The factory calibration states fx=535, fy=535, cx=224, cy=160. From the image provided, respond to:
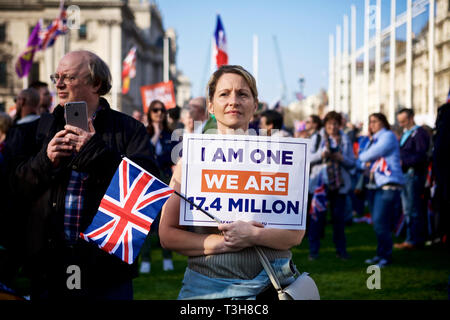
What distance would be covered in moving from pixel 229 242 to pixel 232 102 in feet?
1.96

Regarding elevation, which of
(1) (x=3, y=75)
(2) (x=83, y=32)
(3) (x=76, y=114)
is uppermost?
(2) (x=83, y=32)

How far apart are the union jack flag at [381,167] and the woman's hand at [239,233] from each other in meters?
5.85

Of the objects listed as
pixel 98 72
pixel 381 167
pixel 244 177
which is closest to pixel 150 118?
pixel 381 167

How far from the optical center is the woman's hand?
2.15 meters

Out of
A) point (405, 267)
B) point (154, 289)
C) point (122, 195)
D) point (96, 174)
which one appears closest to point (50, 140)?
point (96, 174)

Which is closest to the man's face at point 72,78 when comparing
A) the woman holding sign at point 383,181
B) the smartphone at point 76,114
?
the smartphone at point 76,114

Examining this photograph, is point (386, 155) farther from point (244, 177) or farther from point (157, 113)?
point (244, 177)

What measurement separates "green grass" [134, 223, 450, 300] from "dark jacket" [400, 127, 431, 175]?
4.97 feet

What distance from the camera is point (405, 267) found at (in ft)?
24.5

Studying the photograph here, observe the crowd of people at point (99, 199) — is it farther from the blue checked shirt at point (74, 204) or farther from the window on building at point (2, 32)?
the window on building at point (2, 32)

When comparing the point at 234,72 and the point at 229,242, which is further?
the point at 234,72

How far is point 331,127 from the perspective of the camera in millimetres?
8203
